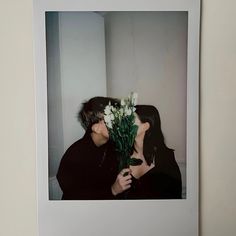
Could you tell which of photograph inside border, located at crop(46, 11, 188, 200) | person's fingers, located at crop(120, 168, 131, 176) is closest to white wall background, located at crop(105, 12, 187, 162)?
photograph inside border, located at crop(46, 11, 188, 200)

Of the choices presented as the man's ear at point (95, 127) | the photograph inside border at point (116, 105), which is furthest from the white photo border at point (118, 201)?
the man's ear at point (95, 127)

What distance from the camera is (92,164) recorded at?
1.05 meters

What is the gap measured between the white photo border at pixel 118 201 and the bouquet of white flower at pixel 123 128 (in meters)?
0.11

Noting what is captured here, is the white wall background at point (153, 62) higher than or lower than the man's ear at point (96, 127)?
higher

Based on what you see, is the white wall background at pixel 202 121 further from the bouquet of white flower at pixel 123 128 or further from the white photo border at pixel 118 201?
the bouquet of white flower at pixel 123 128

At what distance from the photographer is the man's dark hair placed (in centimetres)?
104

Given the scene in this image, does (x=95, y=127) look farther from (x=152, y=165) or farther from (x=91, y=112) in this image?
(x=152, y=165)

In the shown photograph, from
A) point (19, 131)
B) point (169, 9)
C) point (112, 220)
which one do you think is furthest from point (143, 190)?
point (169, 9)

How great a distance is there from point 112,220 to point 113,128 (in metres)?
0.24

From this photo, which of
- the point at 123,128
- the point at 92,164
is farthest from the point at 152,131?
the point at 92,164

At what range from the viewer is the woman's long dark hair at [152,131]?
104 centimetres

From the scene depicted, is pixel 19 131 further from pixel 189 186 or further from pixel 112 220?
pixel 189 186

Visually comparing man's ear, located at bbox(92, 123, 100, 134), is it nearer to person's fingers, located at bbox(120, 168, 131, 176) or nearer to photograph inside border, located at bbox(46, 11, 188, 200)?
photograph inside border, located at bbox(46, 11, 188, 200)

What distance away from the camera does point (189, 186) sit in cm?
104
